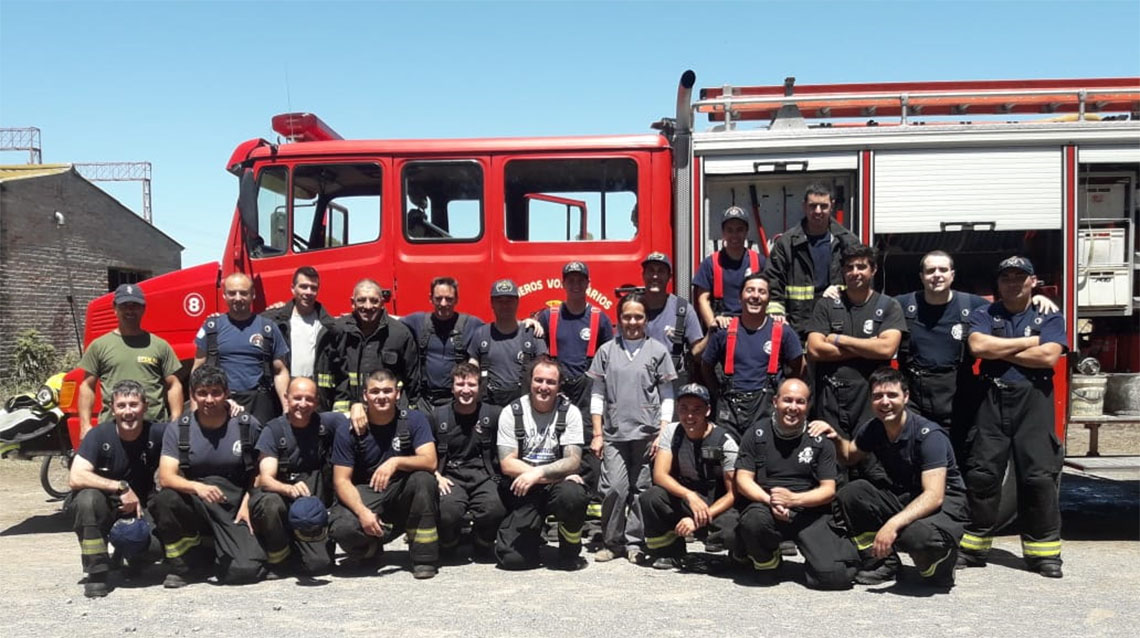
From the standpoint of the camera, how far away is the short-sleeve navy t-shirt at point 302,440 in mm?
4949

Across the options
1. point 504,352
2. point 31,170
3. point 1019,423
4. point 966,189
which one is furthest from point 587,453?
point 31,170

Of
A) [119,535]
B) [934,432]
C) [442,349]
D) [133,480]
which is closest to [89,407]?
[133,480]

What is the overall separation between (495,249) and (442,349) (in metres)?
0.91

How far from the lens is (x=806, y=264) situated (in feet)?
18.1

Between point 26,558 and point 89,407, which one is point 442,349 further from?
point 26,558

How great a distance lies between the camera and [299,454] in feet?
16.5

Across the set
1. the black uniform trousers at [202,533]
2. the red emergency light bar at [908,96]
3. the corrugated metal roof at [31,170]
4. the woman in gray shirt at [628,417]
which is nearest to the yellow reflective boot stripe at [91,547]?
the black uniform trousers at [202,533]

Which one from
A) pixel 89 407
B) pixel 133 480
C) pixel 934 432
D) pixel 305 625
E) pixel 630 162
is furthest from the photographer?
pixel 630 162

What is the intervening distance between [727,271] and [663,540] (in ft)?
6.09

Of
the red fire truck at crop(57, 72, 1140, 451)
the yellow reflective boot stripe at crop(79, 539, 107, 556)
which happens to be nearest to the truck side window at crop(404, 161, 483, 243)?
the red fire truck at crop(57, 72, 1140, 451)

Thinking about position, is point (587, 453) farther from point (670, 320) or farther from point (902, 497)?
point (902, 497)

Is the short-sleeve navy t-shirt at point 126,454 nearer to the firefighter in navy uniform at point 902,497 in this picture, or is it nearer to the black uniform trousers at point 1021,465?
the firefighter in navy uniform at point 902,497

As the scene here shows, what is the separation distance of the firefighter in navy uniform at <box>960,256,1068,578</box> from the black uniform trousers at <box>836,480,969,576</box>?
35 cm

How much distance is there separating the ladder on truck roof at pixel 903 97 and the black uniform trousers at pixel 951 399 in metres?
2.00
